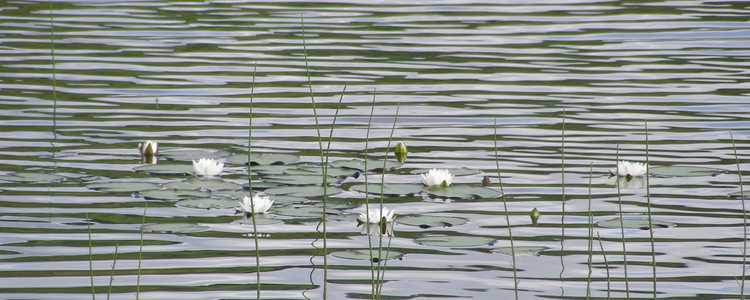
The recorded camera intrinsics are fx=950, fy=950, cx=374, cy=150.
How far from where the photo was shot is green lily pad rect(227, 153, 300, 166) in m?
4.19

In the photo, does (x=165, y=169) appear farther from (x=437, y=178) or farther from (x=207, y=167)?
(x=437, y=178)

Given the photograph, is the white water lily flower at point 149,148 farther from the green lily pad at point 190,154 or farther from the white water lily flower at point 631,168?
the white water lily flower at point 631,168

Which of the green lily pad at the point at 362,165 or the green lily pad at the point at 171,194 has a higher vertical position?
the green lily pad at the point at 362,165

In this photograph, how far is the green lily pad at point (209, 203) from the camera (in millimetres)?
3545

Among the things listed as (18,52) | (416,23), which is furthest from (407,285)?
(416,23)

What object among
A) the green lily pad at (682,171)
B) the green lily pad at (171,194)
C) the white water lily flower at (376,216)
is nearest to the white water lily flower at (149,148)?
the green lily pad at (171,194)

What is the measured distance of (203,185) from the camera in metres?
3.80

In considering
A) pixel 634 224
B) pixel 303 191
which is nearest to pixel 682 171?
pixel 634 224

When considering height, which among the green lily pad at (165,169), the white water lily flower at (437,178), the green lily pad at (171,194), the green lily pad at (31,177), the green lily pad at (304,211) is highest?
the green lily pad at (165,169)

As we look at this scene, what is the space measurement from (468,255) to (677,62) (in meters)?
4.34

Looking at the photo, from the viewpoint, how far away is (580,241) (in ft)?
10.6

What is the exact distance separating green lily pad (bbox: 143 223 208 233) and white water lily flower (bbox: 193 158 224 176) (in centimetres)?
66

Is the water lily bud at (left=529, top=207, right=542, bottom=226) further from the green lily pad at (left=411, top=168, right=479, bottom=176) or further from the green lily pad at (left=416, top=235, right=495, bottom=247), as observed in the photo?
the green lily pad at (left=411, top=168, right=479, bottom=176)

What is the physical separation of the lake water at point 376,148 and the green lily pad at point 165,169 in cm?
1
